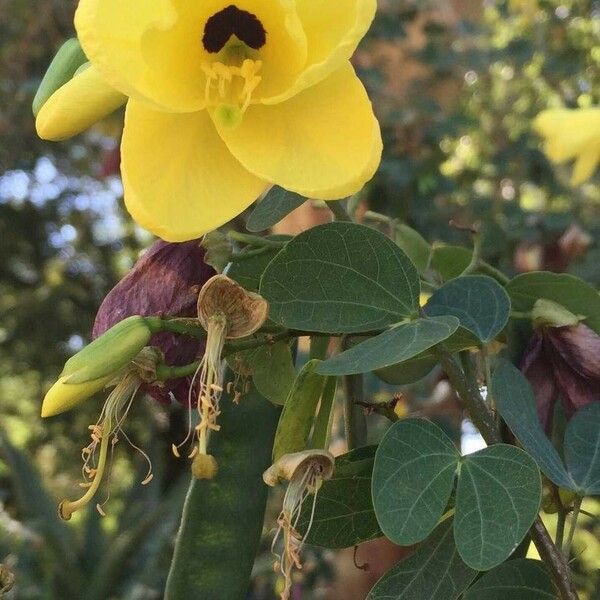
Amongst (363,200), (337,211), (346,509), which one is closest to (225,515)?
(346,509)

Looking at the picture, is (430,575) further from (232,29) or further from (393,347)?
(232,29)

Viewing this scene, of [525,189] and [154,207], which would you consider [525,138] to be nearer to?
[525,189]

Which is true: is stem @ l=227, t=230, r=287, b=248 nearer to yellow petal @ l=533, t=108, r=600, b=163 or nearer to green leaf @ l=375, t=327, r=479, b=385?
green leaf @ l=375, t=327, r=479, b=385

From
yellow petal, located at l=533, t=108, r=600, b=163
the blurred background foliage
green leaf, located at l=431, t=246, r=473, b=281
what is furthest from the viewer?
the blurred background foliage

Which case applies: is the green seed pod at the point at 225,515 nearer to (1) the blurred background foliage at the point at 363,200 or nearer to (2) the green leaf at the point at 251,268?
(2) the green leaf at the point at 251,268

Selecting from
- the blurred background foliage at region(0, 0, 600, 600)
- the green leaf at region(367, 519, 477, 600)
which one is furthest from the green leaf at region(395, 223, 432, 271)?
the blurred background foliage at region(0, 0, 600, 600)

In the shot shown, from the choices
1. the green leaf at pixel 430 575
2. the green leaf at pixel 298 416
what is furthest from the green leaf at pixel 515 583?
the green leaf at pixel 298 416
